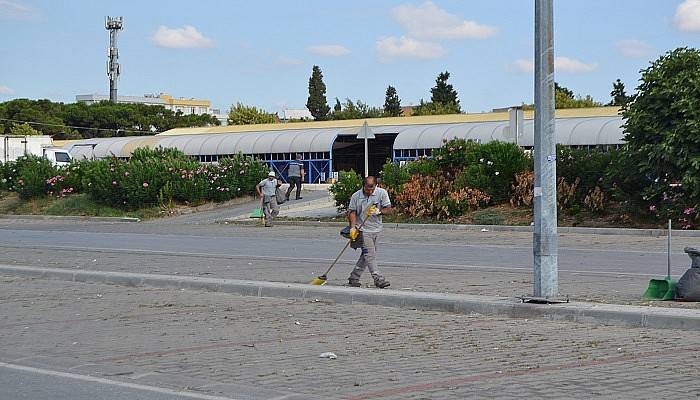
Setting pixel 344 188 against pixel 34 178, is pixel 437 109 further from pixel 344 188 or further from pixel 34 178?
pixel 344 188

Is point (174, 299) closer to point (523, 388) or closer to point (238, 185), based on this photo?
point (523, 388)

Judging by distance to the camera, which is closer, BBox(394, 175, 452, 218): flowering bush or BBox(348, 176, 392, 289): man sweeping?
BBox(348, 176, 392, 289): man sweeping

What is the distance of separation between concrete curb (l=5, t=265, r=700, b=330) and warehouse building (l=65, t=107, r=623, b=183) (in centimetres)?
3244

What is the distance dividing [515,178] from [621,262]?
1258 cm

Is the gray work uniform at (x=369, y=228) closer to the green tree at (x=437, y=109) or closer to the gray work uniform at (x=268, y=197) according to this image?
the gray work uniform at (x=268, y=197)

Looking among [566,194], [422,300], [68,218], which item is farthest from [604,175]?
[68,218]

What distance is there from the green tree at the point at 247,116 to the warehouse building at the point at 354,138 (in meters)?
39.5

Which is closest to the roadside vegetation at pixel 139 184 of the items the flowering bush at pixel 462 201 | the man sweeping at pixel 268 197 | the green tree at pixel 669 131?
the man sweeping at pixel 268 197

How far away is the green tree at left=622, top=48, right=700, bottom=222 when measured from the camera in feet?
85.7

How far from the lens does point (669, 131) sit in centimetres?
2659

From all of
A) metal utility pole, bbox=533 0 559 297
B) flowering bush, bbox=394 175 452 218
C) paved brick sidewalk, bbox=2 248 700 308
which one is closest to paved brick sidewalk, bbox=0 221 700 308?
paved brick sidewalk, bbox=2 248 700 308

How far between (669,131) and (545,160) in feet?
49.1

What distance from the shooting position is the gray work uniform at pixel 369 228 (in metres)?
15.4

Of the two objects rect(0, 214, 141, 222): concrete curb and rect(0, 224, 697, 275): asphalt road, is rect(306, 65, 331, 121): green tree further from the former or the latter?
rect(0, 224, 697, 275): asphalt road
